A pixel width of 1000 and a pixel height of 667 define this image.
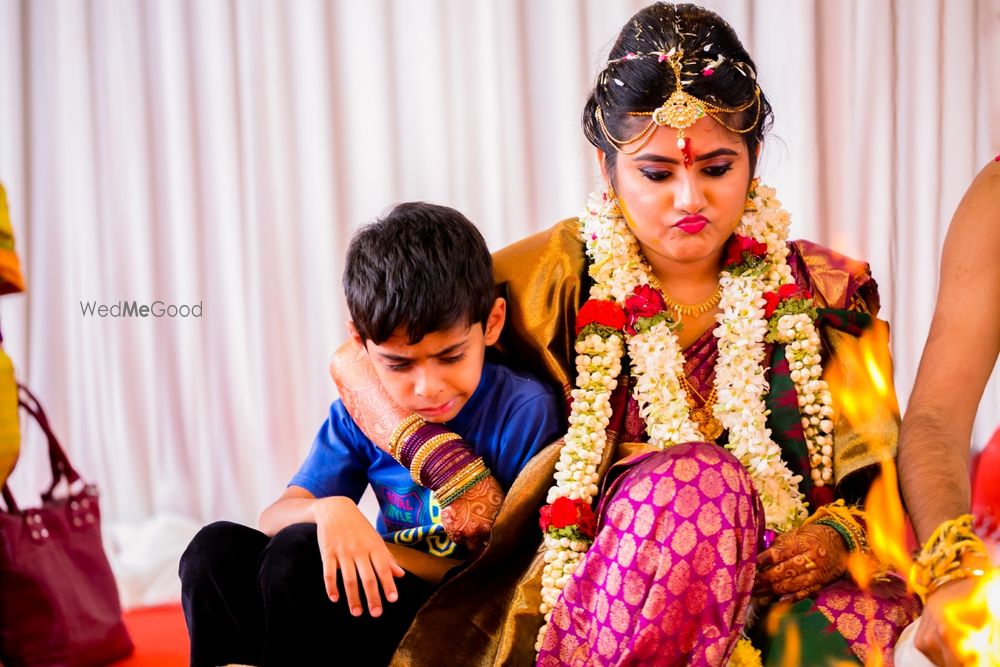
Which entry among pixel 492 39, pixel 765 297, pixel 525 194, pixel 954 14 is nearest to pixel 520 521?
pixel 765 297

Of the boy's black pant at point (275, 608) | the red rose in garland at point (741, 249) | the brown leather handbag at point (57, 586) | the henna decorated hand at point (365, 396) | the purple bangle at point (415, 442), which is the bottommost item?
the brown leather handbag at point (57, 586)

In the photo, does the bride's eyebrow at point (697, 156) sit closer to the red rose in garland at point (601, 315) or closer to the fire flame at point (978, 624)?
the red rose in garland at point (601, 315)

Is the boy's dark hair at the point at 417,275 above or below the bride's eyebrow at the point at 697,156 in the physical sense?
below

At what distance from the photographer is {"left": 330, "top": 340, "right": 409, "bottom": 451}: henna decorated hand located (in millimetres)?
2152

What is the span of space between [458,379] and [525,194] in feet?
5.82

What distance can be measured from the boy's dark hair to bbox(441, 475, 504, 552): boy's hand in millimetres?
318

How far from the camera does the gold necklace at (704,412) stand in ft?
7.18

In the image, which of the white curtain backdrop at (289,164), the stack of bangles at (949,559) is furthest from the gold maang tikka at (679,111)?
the white curtain backdrop at (289,164)

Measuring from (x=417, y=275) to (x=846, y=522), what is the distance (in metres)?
0.93

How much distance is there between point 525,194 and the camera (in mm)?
3766

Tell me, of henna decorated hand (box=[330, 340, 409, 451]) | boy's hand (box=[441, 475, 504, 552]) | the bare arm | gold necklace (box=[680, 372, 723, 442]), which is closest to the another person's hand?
the bare arm

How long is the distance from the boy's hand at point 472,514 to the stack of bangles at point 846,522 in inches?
23.7

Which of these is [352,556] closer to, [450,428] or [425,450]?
[425,450]

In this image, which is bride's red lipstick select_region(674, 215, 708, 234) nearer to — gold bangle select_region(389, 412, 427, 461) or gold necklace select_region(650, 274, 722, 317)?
gold necklace select_region(650, 274, 722, 317)
